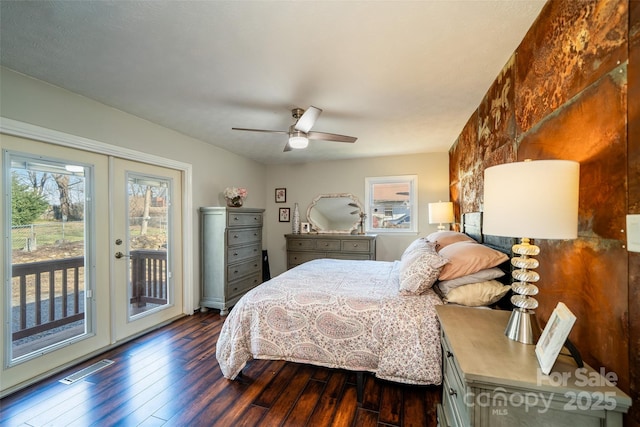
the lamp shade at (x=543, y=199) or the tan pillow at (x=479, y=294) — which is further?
the tan pillow at (x=479, y=294)

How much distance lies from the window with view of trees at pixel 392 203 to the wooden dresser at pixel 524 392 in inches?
136

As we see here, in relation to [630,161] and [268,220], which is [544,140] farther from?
[268,220]

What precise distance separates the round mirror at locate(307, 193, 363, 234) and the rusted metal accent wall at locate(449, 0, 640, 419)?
3314 mm

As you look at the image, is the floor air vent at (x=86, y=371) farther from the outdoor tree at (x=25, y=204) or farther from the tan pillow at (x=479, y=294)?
the tan pillow at (x=479, y=294)

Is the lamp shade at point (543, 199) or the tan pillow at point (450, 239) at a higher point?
the lamp shade at point (543, 199)

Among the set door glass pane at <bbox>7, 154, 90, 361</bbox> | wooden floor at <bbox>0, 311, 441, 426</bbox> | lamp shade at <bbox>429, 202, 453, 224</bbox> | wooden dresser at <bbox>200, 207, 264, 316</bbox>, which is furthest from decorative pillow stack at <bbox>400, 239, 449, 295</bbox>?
door glass pane at <bbox>7, 154, 90, 361</bbox>

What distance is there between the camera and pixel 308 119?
2.22 meters

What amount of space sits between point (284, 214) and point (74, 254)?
3.29 meters

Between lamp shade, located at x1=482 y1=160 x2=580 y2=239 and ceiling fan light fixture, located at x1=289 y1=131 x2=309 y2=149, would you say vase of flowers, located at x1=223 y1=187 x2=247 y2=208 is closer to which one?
ceiling fan light fixture, located at x1=289 y1=131 x2=309 y2=149

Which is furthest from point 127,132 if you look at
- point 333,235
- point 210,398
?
point 333,235

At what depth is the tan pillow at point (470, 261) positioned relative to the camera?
67.3 inches

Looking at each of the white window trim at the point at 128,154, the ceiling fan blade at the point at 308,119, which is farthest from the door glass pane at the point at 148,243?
the ceiling fan blade at the point at 308,119

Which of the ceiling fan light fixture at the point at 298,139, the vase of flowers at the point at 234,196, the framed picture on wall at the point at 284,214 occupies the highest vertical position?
the ceiling fan light fixture at the point at 298,139

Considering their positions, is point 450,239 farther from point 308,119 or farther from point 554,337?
point 308,119
